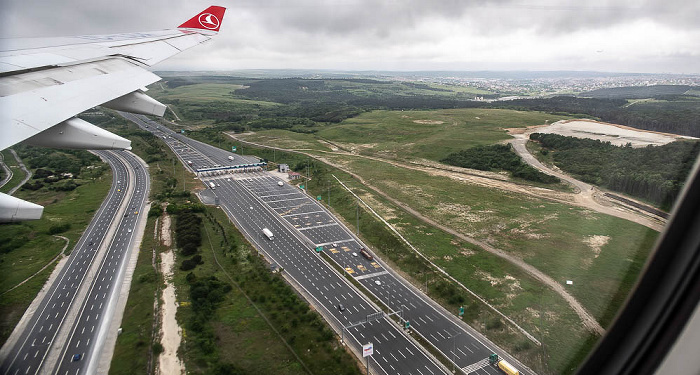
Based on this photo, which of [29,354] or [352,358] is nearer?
[29,354]

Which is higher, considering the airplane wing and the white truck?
the airplane wing

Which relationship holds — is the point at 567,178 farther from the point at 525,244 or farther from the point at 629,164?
the point at 629,164

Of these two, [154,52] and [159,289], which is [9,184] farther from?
[154,52]

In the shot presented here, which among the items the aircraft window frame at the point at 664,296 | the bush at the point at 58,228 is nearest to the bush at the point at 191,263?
the bush at the point at 58,228

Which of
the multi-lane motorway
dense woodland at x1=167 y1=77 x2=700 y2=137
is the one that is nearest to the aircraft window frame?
dense woodland at x1=167 y1=77 x2=700 y2=137

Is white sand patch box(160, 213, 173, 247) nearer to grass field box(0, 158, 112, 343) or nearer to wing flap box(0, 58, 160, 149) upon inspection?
grass field box(0, 158, 112, 343)

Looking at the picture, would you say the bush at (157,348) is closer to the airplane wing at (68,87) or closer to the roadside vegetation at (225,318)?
the roadside vegetation at (225,318)

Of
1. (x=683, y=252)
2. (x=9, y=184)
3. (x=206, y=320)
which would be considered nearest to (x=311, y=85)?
(x=9, y=184)

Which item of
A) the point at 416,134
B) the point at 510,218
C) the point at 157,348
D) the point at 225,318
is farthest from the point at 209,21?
the point at 416,134
